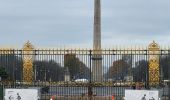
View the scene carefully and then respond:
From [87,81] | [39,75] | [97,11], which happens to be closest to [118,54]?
[87,81]

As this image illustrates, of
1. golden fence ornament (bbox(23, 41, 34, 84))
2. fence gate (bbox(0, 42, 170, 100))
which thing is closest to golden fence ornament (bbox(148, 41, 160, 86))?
fence gate (bbox(0, 42, 170, 100))

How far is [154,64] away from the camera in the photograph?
31.7m

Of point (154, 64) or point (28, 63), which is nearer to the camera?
point (28, 63)

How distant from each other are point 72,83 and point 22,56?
2.98m

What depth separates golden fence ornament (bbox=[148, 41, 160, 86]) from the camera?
30.2 m

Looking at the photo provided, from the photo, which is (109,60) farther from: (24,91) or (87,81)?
(24,91)

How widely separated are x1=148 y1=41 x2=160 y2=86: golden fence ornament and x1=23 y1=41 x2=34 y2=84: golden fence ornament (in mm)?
6228

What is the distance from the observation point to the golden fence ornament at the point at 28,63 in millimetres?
30422

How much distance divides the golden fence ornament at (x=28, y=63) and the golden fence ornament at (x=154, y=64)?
6.23 meters

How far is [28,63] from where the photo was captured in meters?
31.2

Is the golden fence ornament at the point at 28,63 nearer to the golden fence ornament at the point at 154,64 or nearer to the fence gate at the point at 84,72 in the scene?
the fence gate at the point at 84,72

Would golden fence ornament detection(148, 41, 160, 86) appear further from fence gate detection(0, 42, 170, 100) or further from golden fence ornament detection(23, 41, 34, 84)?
golden fence ornament detection(23, 41, 34, 84)

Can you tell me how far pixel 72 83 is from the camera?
1207 inches

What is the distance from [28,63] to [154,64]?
6809 mm
